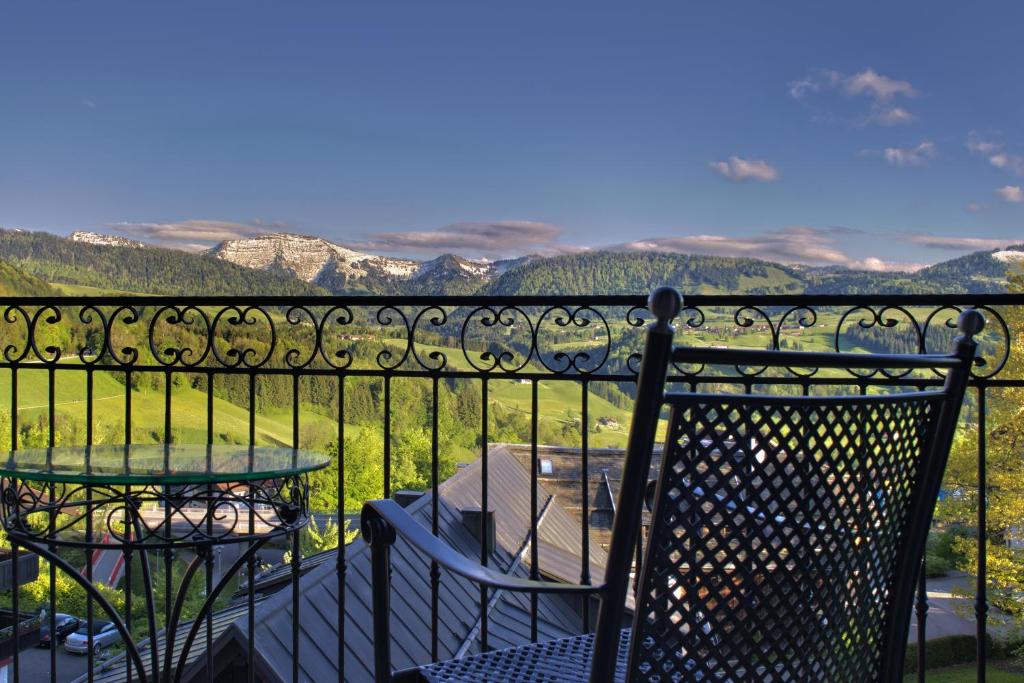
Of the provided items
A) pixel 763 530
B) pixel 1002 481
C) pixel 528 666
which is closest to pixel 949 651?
pixel 1002 481

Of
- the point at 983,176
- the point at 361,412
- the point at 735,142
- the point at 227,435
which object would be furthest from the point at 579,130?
the point at 361,412

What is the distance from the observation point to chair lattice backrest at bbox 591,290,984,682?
104cm

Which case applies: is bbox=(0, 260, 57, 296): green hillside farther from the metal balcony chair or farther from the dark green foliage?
the metal balcony chair

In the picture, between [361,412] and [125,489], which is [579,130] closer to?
[361,412]

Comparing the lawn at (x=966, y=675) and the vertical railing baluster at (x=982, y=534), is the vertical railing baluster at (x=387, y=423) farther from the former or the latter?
the lawn at (x=966, y=675)

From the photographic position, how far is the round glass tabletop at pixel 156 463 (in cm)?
177

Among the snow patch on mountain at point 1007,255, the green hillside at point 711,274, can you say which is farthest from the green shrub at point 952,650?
the snow patch on mountain at point 1007,255

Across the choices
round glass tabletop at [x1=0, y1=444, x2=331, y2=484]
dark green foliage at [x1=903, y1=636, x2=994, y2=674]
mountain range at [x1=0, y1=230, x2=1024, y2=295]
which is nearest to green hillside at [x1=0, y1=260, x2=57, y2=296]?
mountain range at [x1=0, y1=230, x2=1024, y2=295]

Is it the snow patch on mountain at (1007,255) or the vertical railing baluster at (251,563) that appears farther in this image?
the snow patch on mountain at (1007,255)

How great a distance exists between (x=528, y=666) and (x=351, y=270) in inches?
1585

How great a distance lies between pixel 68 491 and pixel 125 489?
0.95 ft

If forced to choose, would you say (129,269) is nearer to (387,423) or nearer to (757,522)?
(387,423)

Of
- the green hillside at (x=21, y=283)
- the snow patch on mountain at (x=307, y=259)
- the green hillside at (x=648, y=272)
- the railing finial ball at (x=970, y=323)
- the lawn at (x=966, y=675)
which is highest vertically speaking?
the snow patch on mountain at (x=307, y=259)

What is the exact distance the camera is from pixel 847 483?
44.6 inches
